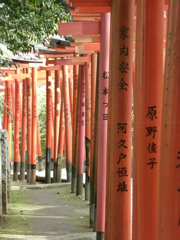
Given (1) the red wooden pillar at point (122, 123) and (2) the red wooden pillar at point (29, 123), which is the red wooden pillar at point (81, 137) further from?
(1) the red wooden pillar at point (122, 123)

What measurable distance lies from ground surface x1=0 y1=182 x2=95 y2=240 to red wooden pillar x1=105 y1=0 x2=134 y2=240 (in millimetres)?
2971

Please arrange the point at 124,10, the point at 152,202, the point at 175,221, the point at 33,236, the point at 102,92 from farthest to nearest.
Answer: the point at 33,236 → the point at 102,92 → the point at 124,10 → the point at 152,202 → the point at 175,221

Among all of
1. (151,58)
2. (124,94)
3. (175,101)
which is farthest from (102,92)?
(175,101)

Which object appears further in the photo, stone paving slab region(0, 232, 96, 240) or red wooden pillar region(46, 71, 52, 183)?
red wooden pillar region(46, 71, 52, 183)

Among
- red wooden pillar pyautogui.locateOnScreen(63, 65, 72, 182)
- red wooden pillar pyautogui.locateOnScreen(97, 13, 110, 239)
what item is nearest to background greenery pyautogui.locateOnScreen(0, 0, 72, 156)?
red wooden pillar pyautogui.locateOnScreen(97, 13, 110, 239)

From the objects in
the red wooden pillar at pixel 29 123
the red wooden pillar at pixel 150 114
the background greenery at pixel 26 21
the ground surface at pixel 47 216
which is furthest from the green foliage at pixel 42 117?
the red wooden pillar at pixel 150 114

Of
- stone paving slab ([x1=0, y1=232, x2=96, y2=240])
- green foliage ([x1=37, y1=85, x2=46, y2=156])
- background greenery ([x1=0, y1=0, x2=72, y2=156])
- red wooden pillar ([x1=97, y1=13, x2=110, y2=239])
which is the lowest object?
green foliage ([x1=37, y1=85, x2=46, y2=156])

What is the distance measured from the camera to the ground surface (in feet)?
38.9

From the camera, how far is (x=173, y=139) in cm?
522

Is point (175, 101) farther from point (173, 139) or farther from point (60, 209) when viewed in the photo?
point (60, 209)

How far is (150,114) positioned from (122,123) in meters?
1.27

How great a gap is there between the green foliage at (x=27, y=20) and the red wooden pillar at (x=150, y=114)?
12.7ft

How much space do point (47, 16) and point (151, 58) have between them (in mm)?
5048

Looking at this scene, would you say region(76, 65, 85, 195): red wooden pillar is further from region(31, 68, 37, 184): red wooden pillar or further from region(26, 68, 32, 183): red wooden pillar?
region(26, 68, 32, 183): red wooden pillar
